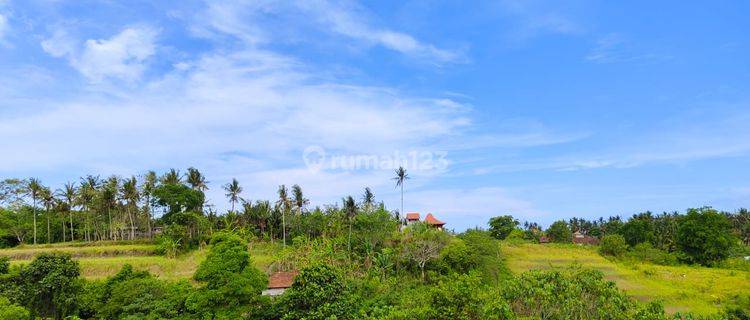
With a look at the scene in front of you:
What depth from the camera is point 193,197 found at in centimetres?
5316

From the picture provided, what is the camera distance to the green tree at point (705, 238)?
167 ft

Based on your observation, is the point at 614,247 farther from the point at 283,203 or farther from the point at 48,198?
the point at 48,198

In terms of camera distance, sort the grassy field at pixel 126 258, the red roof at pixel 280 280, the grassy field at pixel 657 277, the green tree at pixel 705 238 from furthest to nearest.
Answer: the green tree at pixel 705 238 < the grassy field at pixel 126 258 < the red roof at pixel 280 280 < the grassy field at pixel 657 277

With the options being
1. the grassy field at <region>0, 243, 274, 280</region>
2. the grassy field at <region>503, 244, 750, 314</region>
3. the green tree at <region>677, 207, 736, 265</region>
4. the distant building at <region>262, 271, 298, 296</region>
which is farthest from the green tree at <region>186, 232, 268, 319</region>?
the green tree at <region>677, 207, 736, 265</region>

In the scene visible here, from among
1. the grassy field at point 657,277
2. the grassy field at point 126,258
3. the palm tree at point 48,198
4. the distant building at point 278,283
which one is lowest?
the grassy field at point 657,277

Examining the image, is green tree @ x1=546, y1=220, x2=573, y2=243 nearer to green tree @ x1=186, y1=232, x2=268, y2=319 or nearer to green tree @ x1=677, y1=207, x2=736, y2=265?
green tree @ x1=677, y1=207, x2=736, y2=265

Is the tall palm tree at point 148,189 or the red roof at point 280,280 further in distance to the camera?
the tall palm tree at point 148,189

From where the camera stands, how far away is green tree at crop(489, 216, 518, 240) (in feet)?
233

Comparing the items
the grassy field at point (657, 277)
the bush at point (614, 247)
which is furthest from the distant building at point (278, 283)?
the bush at point (614, 247)

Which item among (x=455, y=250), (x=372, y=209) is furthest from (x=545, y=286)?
(x=372, y=209)

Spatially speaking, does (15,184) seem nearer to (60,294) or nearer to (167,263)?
(167,263)

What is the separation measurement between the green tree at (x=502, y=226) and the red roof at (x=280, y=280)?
42.2 meters

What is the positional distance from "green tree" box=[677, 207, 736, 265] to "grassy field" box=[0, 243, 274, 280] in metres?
46.1

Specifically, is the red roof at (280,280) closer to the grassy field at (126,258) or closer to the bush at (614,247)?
the grassy field at (126,258)
